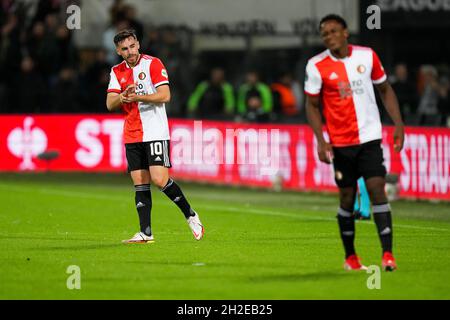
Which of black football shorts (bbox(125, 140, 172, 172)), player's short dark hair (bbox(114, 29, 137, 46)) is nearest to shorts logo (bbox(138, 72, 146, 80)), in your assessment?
player's short dark hair (bbox(114, 29, 137, 46))

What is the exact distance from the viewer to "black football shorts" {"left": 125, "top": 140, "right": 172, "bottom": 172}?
1350 cm

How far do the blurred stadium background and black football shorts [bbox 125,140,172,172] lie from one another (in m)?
3.68

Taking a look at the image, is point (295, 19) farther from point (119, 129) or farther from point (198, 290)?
point (198, 290)

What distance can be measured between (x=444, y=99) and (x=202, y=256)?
11740 millimetres

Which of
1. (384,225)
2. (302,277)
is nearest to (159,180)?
(302,277)

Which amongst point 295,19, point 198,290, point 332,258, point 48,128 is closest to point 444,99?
point 295,19

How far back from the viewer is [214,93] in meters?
27.4

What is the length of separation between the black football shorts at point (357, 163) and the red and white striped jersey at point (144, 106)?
2842 mm

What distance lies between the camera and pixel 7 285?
414 inches

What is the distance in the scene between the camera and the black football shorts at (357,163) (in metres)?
11.1

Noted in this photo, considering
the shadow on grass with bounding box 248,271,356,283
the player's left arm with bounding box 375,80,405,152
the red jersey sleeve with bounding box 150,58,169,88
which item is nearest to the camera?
the shadow on grass with bounding box 248,271,356,283

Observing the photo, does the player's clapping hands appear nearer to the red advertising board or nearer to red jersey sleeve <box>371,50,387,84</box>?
red jersey sleeve <box>371,50,387,84</box>

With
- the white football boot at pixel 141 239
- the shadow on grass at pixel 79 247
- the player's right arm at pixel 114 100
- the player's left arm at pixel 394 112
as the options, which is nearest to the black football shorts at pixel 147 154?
the player's right arm at pixel 114 100
